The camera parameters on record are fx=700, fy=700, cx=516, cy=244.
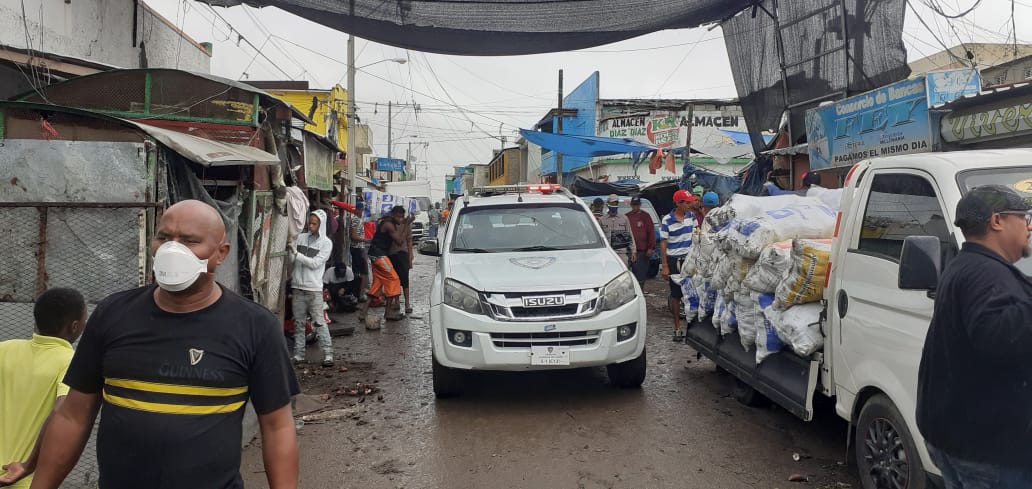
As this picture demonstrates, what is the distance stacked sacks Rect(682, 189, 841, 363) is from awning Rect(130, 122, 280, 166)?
4.21m

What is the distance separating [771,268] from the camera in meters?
5.06

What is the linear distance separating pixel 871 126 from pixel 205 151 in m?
6.53

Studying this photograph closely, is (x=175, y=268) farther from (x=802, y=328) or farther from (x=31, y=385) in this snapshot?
(x=802, y=328)

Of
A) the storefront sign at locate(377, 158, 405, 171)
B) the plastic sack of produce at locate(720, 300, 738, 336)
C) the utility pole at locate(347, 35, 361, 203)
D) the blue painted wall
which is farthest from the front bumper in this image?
the storefront sign at locate(377, 158, 405, 171)

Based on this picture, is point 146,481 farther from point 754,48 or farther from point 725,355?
point 754,48

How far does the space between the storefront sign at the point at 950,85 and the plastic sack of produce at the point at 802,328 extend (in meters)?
2.90

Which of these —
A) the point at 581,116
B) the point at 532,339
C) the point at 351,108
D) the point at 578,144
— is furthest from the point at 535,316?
the point at 581,116

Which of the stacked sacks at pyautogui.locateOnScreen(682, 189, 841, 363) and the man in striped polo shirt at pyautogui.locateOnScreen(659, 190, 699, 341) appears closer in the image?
the stacked sacks at pyautogui.locateOnScreen(682, 189, 841, 363)

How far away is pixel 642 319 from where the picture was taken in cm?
616

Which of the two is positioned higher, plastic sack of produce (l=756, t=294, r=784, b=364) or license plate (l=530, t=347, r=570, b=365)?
plastic sack of produce (l=756, t=294, r=784, b=364)

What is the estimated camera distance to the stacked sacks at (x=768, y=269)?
4.61 meters

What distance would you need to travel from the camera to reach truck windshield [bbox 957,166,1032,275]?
3.47 m

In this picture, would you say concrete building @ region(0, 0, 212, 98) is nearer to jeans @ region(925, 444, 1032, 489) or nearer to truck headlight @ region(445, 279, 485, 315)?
truck headlight @ region(445, 279, 485, 315)

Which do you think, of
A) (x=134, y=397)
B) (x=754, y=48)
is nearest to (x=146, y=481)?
(x=134, y=397)
